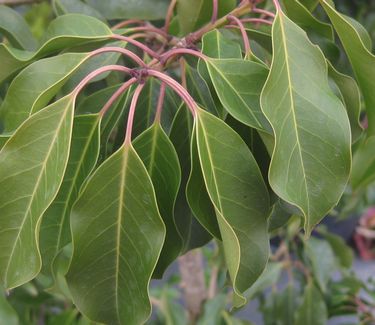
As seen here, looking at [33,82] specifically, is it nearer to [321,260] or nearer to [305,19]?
[305,19]

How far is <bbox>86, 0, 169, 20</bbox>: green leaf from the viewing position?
826mm

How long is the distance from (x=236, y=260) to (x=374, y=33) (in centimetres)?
121

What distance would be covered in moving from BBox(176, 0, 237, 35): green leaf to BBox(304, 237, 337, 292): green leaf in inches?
27.7

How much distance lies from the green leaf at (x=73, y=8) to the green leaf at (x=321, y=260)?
713mm

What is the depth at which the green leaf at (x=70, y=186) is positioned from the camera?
55cm

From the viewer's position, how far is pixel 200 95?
63cm

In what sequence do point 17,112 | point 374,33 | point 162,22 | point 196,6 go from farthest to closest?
1. point 374,33
2. point 162,22
3. point 196,6
4. point 17,112

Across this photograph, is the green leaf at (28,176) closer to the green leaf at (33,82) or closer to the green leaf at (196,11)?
the green leaf at (33,82)

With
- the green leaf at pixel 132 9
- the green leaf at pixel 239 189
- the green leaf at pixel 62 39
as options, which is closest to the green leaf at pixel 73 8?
the green leaf at pixel 132 9

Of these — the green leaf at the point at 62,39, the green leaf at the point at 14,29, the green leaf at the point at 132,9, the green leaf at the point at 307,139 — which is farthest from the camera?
the green leaf at the point at 132,9

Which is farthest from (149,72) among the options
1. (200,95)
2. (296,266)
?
(296,266)

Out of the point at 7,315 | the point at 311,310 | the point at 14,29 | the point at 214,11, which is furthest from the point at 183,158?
the point at 311,310

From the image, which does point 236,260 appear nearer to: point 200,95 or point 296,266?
point 200,95

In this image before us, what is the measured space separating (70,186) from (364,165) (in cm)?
48
